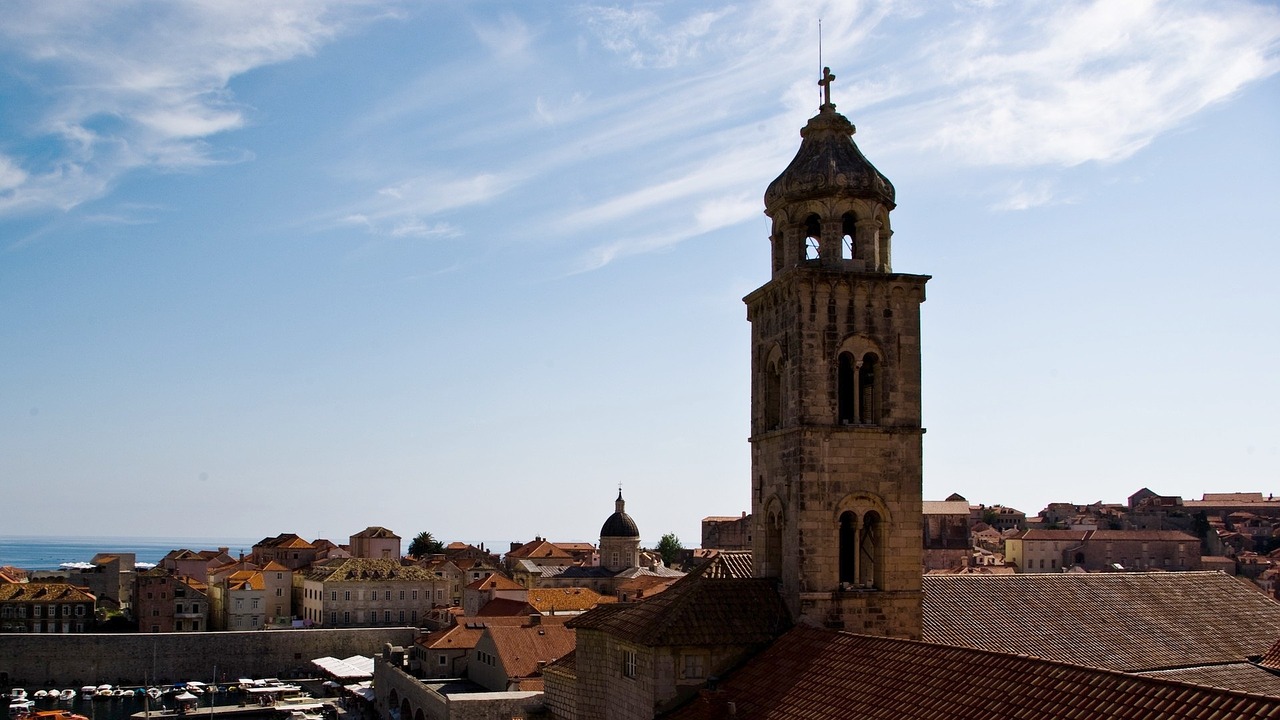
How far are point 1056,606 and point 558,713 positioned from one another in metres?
→ 12.3

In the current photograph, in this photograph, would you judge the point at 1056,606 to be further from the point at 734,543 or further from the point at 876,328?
the point at 734,543

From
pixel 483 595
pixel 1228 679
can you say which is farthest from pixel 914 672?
pixel 483 595

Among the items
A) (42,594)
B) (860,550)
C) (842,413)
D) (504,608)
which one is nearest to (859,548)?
(860,550)

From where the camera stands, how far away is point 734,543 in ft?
383

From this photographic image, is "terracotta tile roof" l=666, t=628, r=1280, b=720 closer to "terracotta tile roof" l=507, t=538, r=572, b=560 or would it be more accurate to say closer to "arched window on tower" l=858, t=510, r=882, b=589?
"arched window on tower" l=858, t=510, r=882, b=589

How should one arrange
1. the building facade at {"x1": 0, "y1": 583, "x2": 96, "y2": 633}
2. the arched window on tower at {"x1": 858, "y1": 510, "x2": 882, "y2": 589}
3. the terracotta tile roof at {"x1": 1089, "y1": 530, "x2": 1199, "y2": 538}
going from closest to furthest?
the arched window on tower at {"x1": 858, "y1": 510, "x2": 882, "y2": 589}
the building facade at {"x1": 0, "y1": 583, "x2": 96, "y2": 633}
the terracotta tile roof at {"x1": 1089, "y1": 530, "x2": 1199, "y2": 538}

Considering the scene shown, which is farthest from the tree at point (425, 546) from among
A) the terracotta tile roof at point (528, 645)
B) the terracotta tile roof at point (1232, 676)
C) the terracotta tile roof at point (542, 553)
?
the terracotta tile roof at point (1232, 676)

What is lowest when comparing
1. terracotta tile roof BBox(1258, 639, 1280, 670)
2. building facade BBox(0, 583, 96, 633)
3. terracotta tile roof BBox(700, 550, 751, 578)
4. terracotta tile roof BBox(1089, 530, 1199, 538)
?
building facade BBox(0, 583, 96, 633)

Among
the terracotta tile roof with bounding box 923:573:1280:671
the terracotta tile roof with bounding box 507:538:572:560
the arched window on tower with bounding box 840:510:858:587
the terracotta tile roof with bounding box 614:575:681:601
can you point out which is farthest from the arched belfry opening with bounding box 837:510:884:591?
the terracotta tile roof with bounding box 507:538:572:560

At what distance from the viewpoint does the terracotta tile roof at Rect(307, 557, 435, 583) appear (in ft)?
258

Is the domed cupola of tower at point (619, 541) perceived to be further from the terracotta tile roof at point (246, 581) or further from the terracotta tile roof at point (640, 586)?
the terracotta tile roof at point (246, 581)

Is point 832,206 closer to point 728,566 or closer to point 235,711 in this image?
point 728,566

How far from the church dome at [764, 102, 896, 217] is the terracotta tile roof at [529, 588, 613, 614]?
4676 cm

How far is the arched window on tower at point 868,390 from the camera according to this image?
67.6 feet
